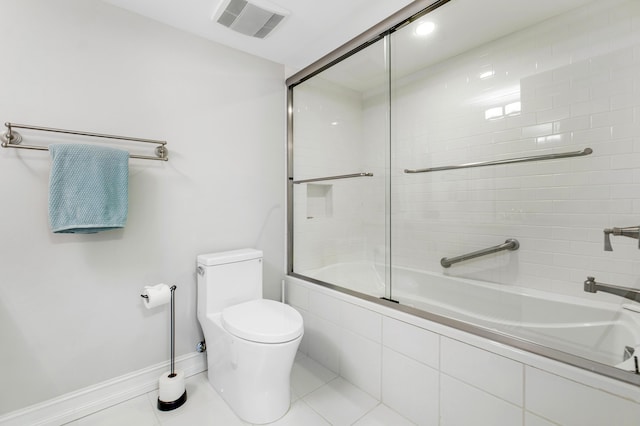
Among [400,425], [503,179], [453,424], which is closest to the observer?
[453,424]

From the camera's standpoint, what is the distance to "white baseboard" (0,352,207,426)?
1.29 m

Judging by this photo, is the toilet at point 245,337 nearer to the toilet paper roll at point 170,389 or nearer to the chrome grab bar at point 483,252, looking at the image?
the toilet paper roll at point 170,389

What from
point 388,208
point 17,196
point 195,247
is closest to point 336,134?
point 388,208

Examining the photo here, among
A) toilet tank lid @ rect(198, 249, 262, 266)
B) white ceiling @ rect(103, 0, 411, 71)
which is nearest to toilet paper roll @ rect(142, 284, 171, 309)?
toilet tank lid @ rect(198, 249, 262, 266)

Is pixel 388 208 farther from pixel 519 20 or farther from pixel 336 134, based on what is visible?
pixel 519 20

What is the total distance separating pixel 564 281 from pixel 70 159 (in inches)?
105

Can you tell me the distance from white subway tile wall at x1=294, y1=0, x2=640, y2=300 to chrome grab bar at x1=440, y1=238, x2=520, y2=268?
0.03m

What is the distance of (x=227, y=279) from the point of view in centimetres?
169

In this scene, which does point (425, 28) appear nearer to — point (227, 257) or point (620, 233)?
point (620, 233)

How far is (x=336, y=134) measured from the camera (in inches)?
92.9

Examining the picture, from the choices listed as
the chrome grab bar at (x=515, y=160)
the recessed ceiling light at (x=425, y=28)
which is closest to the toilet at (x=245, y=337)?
the chrome grab bar at (x=515, y=160)

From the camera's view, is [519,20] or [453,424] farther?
[519,20]

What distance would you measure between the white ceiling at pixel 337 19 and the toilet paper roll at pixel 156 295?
1552mm

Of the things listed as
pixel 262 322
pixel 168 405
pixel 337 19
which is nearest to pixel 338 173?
pixel 337 19
